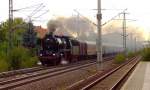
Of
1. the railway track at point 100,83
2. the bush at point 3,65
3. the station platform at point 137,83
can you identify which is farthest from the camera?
the bush at point 3,65

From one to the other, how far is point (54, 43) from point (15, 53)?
7267 mm

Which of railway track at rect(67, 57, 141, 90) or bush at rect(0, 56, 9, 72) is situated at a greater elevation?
bush at rect(0, 56, 9, 72)

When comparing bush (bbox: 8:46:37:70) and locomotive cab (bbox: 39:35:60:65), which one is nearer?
bush (bbox: 8:46:37:70)

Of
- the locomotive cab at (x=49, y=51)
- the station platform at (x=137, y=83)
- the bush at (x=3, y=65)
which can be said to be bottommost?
the station platform at (x=137, y=83)

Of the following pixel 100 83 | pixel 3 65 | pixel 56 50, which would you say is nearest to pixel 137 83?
pixel 100 83

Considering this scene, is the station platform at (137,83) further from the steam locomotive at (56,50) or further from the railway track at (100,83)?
the steam locomotive at (56,50)

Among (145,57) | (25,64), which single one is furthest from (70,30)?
(25,64)

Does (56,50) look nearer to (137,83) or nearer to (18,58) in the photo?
(18,58)

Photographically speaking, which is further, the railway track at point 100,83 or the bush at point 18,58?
the bush at point 18,58

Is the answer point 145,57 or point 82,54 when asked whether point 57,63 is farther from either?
point 145,57

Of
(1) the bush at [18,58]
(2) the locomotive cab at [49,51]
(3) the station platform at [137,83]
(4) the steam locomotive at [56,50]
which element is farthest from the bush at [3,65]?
(3) the station platform at [137,83]

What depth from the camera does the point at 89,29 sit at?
9512 centimetres

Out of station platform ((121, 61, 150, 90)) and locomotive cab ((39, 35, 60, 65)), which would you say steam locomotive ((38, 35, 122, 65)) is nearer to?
locomotive cab ((39, 35, 60, 65))

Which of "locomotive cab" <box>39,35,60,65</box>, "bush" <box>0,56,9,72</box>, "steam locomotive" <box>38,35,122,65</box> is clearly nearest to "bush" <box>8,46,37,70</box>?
"bush" <box>0,56,9,72</box>
